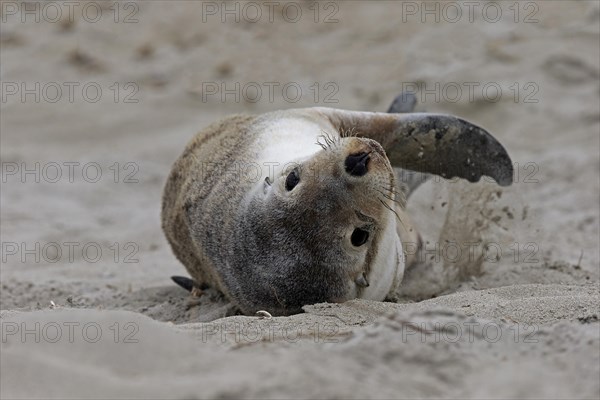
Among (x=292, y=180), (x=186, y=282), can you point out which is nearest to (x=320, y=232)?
(x=292, y=180)

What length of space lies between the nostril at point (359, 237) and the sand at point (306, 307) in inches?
11.6

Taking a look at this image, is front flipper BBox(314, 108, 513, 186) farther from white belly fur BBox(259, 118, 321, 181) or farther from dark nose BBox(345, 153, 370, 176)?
dark nose BBox(345, 153, 370, 176)

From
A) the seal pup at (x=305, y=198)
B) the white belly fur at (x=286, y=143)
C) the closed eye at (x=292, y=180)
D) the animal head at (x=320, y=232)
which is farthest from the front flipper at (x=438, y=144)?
the closed eye at (x=292, y=180)

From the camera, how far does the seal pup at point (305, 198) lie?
4.62 m

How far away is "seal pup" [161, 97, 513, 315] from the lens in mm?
4621

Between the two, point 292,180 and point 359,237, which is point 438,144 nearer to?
point 359,237

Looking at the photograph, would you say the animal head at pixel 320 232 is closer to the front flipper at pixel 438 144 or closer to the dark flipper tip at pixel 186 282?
the front flipper at pixel 438 144

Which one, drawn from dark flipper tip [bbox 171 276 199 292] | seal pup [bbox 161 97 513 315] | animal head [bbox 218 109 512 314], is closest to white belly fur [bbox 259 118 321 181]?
seal pup [bbox 161 97 513 315]

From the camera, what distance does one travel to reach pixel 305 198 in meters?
4.63

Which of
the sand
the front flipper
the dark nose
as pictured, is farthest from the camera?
the front flipper

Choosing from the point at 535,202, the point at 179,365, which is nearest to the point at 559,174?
the point at 535,202

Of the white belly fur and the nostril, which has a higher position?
the white belly fur

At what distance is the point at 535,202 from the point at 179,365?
5.58 m

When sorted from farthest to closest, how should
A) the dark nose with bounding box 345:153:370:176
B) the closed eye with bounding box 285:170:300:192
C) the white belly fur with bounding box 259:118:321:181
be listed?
the white belly fur with bounding box 259:118:321:181, the closed eye with bounding box 285:170:300:192, the dark nose with bounding box 345:153:370:176
